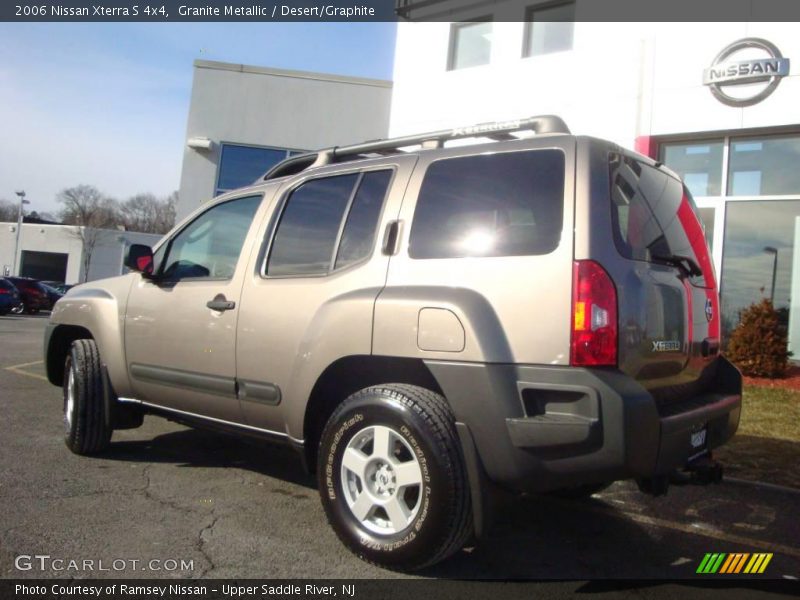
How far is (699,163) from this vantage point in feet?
35.0

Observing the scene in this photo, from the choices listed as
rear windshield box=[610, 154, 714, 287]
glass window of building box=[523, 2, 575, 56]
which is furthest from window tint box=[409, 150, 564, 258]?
glass window of building box=[523, 2, 575, 56]

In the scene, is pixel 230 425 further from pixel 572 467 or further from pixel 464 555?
pixel 572 467

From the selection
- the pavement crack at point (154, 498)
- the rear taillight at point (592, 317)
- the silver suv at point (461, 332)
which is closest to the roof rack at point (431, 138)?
the silver suv at point (461, 332)

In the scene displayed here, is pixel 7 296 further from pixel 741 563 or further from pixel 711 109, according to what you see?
pixel 741 563

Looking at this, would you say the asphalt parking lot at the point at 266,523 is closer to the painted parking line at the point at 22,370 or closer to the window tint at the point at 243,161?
the painted parking line at the point at 22,370

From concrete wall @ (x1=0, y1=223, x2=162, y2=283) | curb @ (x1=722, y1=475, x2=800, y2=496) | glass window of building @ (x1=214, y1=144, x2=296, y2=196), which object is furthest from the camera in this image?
concrete wall @ (x1=0, y1=223, x2=162, y2=283)

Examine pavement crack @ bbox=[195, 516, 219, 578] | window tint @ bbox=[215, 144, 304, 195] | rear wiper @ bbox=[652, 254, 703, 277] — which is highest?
window tint @ bbox=[215, 144, 304, 195]

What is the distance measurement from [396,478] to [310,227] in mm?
1564

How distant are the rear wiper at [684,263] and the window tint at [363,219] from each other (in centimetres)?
140

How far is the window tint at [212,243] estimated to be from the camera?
424cm

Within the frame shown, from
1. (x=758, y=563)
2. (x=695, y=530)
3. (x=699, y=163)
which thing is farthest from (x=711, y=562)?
(x=699, y=163)

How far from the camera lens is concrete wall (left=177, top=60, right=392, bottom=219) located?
1794 cm

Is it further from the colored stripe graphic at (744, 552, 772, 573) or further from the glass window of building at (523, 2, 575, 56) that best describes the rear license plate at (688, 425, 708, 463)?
the glass window of building at (523, 2, 575, 56)

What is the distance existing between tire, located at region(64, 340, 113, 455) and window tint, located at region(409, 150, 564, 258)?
2855 mm
